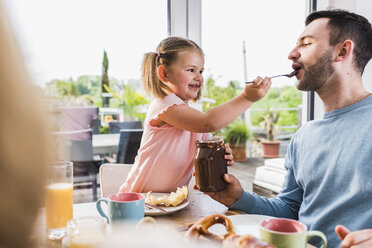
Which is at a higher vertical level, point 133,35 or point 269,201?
point 133,35

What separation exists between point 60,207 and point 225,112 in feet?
2.21

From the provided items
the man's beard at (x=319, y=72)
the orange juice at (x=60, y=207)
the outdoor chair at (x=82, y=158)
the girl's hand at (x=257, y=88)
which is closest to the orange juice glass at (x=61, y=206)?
the orange juice at (x=60, y=207)

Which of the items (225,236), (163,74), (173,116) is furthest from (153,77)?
(225,236)

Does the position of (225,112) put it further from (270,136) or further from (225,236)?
(270,136)

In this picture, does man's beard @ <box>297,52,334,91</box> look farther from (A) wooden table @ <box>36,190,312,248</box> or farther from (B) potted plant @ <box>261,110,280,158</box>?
(B) potted plant @ <box>261,110,280,158</box>

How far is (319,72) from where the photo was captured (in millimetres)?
1417

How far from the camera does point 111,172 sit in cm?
159

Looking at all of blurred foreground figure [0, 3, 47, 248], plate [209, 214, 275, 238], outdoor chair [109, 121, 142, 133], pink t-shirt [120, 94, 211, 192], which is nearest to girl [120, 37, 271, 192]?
pink t-shirt [120, 94, 211, 192]

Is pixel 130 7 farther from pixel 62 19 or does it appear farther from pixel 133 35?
pixel 62 19

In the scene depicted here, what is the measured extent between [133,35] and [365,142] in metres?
1.49

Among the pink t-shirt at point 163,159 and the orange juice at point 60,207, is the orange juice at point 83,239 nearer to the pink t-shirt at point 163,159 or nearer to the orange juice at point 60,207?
the orange juice at point 60,207

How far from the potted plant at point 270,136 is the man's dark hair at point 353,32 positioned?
7.74 ft

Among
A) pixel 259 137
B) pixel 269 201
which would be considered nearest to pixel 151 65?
pixel 269 201

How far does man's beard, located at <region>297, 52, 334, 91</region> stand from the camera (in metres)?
1.41
